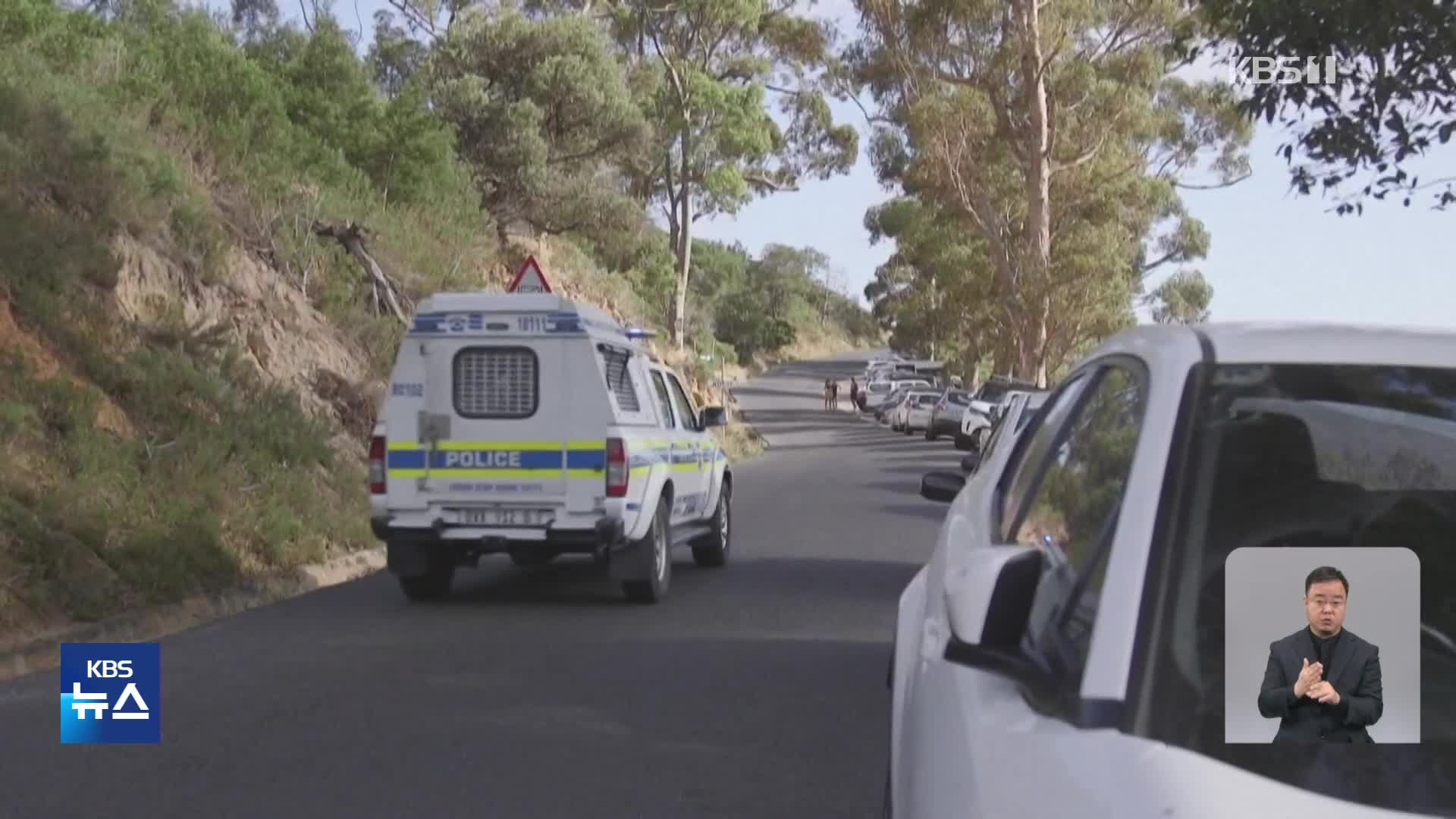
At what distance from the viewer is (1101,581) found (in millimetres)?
2900

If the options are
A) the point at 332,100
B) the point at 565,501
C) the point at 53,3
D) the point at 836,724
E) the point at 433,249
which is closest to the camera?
the point at 836,724

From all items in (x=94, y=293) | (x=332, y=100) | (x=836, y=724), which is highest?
(x=332, y=100)

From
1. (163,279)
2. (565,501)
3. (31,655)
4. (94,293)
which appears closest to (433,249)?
(163,279)

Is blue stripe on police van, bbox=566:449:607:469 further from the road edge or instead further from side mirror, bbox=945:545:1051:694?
side mirror, bbox=945:545:1051:694

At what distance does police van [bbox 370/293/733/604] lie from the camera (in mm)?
11805

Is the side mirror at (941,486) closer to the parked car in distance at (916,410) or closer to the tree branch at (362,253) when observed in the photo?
the tree branch at (362,253)

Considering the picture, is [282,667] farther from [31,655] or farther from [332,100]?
[332,100]

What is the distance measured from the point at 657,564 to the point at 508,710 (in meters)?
4.20

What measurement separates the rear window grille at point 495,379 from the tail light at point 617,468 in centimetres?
74

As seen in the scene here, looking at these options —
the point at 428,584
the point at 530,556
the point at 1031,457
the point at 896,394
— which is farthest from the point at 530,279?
the point at 896,394

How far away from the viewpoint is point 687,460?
45.5ft

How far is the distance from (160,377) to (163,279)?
2831mm

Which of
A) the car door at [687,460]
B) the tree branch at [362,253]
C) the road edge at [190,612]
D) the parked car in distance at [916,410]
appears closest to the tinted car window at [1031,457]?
the road edge at [190,612]

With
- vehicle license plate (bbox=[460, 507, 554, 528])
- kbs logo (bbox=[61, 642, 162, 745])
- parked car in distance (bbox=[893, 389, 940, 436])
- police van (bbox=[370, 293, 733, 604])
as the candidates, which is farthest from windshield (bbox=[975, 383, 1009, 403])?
kbs logo (bbox=[61, 642, 162, 745])
